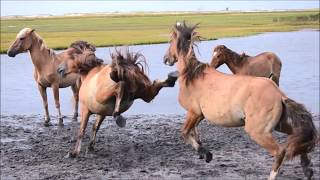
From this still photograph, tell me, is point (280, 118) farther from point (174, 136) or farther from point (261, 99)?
point (174, 136)

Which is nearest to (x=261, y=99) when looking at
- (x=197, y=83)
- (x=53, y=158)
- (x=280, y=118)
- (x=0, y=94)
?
(x=280, y=118)

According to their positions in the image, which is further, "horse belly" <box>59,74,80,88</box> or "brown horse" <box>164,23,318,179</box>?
"horse belly" <box>59,74,80,88</box>

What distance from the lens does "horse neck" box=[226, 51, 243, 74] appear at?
1209 centimetres

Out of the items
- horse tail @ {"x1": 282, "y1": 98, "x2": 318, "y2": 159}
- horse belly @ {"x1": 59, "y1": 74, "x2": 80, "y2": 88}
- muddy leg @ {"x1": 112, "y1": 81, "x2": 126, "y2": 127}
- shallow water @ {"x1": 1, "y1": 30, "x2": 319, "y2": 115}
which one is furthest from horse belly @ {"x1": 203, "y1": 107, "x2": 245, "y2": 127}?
horse belly @ {"x1": 59, "y1": 74, "x2": 80, "y2": 88}

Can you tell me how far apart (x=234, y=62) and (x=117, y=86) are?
5126mm

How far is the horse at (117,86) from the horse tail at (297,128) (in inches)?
72.5

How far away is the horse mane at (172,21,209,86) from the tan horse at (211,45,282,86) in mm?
4471

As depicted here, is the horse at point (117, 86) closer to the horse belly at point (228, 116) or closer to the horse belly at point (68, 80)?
the horse belly at point (228, 116)

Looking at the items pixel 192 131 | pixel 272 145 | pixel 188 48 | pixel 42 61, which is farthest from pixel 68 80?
pixel 272 145

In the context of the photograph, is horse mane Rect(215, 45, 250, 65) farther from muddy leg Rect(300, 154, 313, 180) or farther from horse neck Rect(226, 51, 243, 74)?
muddy leg Rect(300, 154, 313, 180)

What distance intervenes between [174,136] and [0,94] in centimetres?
810

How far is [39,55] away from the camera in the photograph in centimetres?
1182

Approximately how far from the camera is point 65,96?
609 inches

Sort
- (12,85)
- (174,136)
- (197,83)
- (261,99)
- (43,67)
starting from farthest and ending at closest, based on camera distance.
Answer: (12,85), (43,67), (174,136), (197,83), (261,99)
